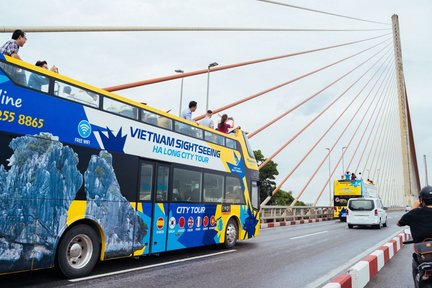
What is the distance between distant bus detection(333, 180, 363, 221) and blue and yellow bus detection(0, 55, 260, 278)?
21468 mm

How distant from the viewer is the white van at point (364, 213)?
2014 cm

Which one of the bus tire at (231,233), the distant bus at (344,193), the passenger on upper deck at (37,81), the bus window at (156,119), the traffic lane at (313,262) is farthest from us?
the distant bus at (344,193)

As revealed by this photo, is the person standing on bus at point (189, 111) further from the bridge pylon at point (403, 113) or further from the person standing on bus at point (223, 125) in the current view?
the bridge pylon at point (403, 113)

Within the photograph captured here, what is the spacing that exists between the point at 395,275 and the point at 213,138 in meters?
5.50

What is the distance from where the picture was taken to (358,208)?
20578 millimetres

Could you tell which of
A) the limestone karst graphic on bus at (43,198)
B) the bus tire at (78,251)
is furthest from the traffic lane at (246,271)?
the limestone karst graphic on bus at (43,198)

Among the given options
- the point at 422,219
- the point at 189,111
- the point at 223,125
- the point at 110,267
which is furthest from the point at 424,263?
the point at 223,125

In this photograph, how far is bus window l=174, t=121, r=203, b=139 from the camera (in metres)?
9.05

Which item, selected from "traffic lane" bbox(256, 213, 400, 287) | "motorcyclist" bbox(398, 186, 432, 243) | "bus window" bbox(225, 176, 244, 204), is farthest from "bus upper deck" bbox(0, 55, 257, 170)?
"motorcyclist" bbox(398, 186, 432, 243)

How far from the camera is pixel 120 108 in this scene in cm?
742

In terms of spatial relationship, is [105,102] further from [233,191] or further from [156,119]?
Answer: [233,191]

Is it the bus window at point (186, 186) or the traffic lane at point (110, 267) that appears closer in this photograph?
the traffic lane at point (110, 267)

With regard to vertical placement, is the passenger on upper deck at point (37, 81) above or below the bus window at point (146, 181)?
above

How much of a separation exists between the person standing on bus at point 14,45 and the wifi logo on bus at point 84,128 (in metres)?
1.41
